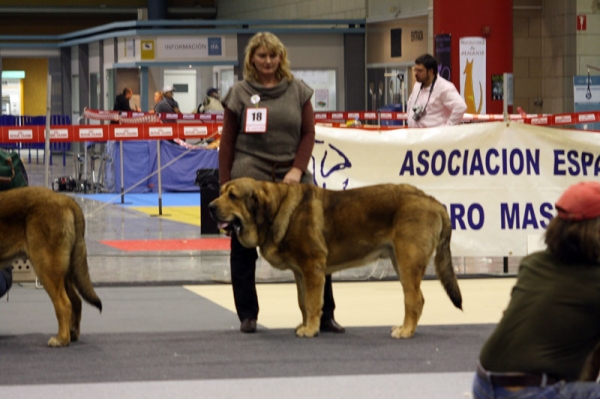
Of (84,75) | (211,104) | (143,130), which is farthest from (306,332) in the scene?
(84,75)

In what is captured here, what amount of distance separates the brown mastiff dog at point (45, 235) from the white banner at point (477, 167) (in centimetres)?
333

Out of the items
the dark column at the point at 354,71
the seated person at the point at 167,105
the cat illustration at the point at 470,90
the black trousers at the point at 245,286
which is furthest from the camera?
the dark column at the point at 354,71

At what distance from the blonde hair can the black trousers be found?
1090 mm

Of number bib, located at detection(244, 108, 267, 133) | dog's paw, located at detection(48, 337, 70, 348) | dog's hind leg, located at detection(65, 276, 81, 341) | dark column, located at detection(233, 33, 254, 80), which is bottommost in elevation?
dog's paw, located at detection(48, 337, 70, 348)

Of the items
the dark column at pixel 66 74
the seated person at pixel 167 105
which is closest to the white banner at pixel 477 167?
the seated person at pixel 167 105

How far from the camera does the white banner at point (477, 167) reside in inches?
386

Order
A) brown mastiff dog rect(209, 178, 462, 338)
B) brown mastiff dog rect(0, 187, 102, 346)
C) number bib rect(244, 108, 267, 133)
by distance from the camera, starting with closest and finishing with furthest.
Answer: brown mastiff dog rect(0, 187, 102, 346), brown mastiff dog rect(209, 178, 462, 338), number bib rect(244, 108, 267, 133)

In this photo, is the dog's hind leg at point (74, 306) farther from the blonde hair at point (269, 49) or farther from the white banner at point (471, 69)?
the white banner at point (471, 69)

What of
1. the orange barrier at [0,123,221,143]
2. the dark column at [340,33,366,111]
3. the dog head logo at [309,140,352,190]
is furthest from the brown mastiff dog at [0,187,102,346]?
the dark column at [340,33,366,111]

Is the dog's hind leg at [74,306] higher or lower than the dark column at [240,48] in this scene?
lower

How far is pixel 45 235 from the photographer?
22.1ft

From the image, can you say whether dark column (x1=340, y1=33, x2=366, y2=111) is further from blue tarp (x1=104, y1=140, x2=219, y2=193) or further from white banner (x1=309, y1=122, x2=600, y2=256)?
white banner (x1=309, y1=122, x2=600, y2=256)

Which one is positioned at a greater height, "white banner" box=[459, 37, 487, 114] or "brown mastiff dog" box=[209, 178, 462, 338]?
"white banner" box=[459, 37, 487, 114]

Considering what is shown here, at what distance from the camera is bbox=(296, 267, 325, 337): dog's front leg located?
695 cm
